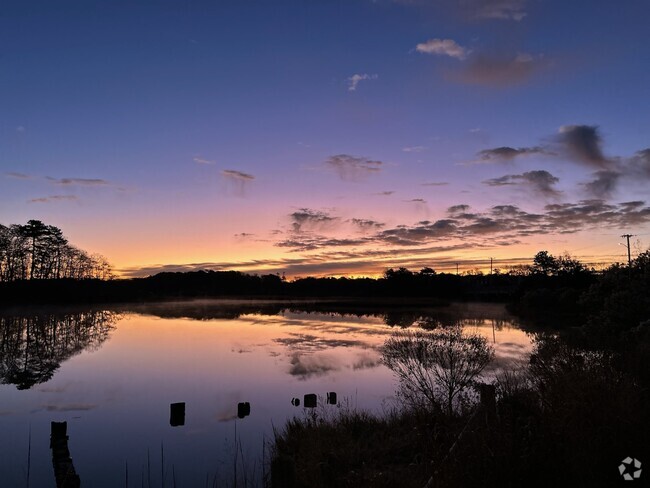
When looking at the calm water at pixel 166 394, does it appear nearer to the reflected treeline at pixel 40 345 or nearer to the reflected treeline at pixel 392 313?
the reflected treeline at pixel 40 345

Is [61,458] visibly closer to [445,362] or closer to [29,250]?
[445,362]

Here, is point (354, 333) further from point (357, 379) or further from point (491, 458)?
point (491, 458)

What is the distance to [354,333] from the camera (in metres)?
39.1

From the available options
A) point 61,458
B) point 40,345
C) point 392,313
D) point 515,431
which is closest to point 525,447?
point 515,431

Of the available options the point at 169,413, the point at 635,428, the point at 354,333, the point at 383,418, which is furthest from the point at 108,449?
the point at 354,333

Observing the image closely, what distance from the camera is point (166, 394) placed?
18234 mm

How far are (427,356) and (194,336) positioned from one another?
26.6 m

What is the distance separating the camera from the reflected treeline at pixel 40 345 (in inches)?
840

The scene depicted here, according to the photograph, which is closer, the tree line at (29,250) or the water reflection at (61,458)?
the water reflection at (61,458)

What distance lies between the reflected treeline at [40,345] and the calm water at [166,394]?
0.23 ft

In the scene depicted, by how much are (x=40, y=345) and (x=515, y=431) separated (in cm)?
3232

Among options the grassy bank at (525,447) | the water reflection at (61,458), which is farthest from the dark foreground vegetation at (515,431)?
the water reflection at (61,458)

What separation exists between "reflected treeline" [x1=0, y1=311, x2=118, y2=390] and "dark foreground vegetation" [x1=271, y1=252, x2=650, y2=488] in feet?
46.1

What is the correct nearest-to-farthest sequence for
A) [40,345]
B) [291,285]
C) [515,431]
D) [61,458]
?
[515,431] → [61,458] → [40,345] → [291,285]
